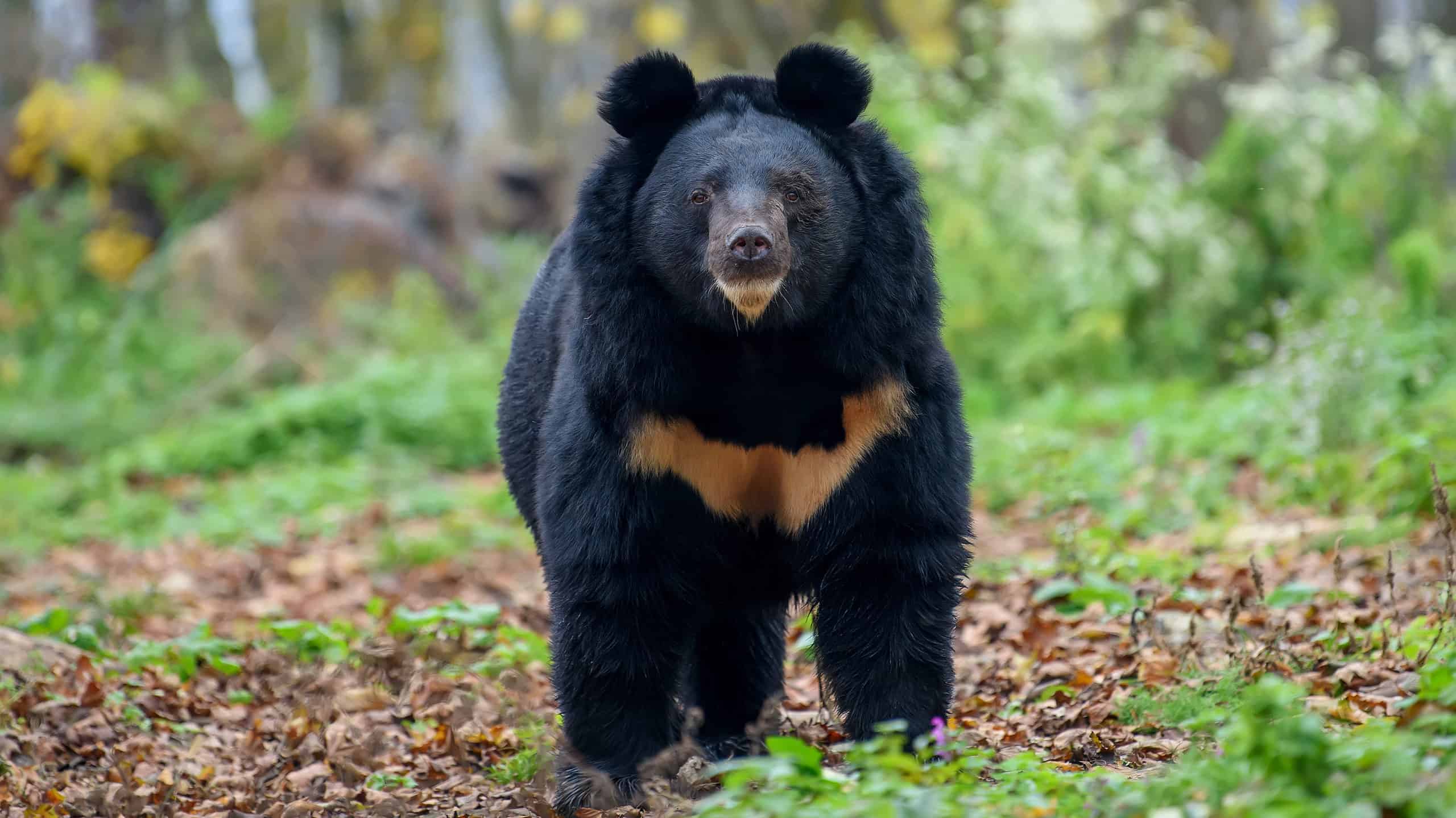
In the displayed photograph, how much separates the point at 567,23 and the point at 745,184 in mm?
14767

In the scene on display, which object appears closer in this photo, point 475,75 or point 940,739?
point 940,739

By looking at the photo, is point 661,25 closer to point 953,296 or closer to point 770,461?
point 953,296

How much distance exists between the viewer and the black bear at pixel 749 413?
11.9ft

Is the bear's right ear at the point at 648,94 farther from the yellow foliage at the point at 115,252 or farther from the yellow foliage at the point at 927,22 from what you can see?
the yellow foliage at the point at 927,22

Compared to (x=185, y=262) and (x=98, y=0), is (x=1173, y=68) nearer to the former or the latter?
(x=185, y=262)

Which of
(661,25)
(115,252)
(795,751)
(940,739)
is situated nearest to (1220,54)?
(661,25)

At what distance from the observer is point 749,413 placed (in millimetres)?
3695

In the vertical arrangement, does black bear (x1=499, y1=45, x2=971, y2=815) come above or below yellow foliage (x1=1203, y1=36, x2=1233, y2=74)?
below

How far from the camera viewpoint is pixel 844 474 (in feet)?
12.0

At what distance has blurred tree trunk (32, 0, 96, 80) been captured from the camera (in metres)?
19.5

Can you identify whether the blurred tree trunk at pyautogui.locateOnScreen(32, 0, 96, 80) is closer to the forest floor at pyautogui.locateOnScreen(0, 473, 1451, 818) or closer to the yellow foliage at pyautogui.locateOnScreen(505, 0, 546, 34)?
the yellow foliage at pyautogui.locateOnScreen(505, 0, 546, 34)

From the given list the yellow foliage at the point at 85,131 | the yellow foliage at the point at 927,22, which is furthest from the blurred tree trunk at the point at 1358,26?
the yellow foliage at the point at 85,131

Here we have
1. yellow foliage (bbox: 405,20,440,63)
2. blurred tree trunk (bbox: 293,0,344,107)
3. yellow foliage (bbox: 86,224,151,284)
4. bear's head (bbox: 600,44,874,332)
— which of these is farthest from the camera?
yellow foliage (bbox: 405,20,440,63)

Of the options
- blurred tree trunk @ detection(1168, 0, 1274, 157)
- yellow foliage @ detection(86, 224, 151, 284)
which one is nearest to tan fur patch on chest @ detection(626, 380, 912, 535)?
blurred tree trunk @ detection(1168, 0, 1274, 157)
